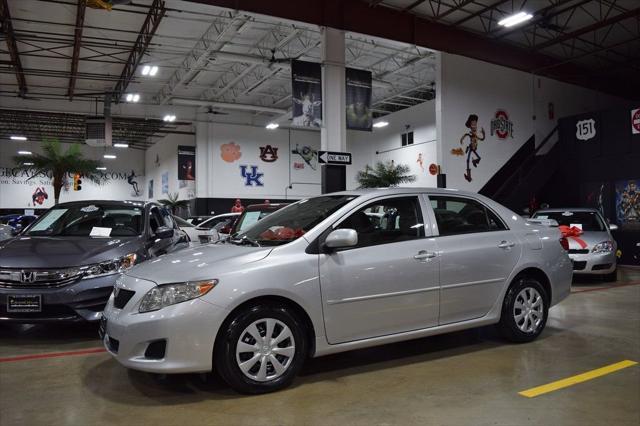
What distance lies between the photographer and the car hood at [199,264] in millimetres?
3448

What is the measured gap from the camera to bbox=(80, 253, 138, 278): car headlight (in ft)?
16.1

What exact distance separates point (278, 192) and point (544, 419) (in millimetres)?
23439

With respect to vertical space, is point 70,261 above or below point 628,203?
below

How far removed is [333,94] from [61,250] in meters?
8.57

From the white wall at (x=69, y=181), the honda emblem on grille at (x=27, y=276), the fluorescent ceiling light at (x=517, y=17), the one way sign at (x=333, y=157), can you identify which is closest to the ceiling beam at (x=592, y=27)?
the fluorescent ceiling light at (x=517, y=17)

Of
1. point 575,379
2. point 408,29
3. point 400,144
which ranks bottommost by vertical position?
point 575,379

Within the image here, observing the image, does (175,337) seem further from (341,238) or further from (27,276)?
(27,276)

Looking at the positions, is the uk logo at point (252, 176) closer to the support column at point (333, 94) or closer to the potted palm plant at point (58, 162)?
the potted palm plant at point (58, 162)

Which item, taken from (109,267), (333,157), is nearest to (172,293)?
(109,267)

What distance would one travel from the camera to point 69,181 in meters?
35.0

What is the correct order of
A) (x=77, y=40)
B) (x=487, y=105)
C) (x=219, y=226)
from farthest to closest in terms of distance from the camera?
(x=487, y=105)
(x=77, y=40)
(x=219, y=226)

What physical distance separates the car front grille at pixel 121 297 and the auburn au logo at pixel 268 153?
22398mm

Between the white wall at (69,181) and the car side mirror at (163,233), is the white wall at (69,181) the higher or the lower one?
the higher one

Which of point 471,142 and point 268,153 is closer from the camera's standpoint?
point 471,142
